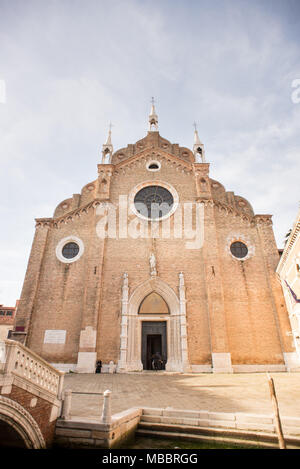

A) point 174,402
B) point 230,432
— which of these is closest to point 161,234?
point 174,402

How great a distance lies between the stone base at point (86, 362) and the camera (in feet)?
49.3

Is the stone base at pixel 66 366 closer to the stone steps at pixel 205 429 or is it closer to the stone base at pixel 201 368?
the stone base at pixel 201 368

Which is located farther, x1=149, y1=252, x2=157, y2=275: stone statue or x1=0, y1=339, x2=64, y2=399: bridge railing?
x1=149, y1=252, x2=157, y2=275: stone statue

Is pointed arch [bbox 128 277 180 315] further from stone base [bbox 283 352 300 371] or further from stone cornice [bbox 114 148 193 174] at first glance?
stone cornice [bbox 114 148 193 174]

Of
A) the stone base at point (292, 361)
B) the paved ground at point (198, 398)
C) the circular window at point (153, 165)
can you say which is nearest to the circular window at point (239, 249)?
the stone base at point (292, 361)

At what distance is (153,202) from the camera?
19984 mm

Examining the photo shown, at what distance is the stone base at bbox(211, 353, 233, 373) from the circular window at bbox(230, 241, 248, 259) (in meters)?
6.39

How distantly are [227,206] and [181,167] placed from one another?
4.87 m

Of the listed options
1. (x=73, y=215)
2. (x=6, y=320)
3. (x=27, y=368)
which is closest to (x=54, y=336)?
(x=73, y=215)

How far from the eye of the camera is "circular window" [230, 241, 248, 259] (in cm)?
1812

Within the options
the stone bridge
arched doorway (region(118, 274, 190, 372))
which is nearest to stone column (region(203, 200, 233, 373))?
arched doorway (region(118, 274, 190, 372))

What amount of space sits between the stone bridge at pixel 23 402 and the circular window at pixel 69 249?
12.7 meters

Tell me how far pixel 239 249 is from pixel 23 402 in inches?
623
